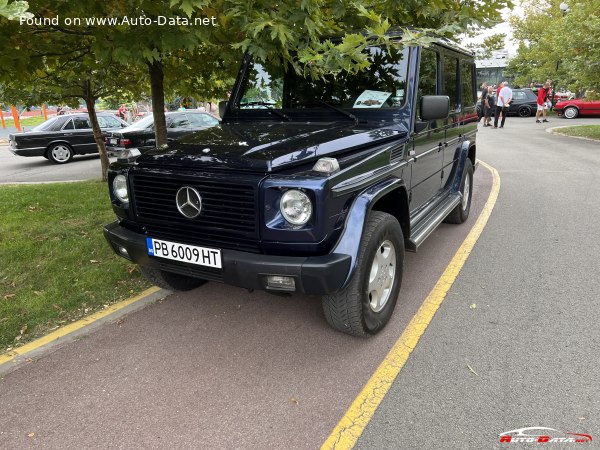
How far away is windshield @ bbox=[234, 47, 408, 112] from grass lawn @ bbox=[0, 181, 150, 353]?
2041mm

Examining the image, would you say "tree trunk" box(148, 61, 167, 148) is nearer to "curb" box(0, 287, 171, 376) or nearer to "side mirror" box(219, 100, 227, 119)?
"side mirror" box(219, 100, 227, 119)

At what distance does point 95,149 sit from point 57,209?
8.94 metres

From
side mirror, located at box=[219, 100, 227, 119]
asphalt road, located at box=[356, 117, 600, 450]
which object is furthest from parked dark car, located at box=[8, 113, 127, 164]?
asphalt road, located at box=[356, 117, 600, 450]

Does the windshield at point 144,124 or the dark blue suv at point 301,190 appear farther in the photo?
the windshield at point 144,124

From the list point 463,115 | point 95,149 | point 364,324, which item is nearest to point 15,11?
point 364,324

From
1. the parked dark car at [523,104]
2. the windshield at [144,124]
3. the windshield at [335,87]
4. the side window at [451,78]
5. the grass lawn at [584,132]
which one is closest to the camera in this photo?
the windshield at [335,87]

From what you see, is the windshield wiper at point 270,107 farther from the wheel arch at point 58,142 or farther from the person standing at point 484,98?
the person standing at point 484,98

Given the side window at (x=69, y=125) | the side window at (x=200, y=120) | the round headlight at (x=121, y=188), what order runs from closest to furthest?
the round headlight at (x=121, y=188) < the side window at (x=200, y=120) < the side window at (x=69, y=125)

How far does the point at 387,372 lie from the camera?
9.20 feet

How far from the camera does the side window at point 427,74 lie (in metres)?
3.76

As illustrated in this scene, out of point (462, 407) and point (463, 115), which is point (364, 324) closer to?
point (462, 407)

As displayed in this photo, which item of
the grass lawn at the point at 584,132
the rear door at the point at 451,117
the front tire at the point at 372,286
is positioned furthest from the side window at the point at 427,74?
the grass lawn at the point at 584,132

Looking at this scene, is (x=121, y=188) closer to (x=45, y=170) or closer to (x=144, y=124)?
(x=144, y=124)

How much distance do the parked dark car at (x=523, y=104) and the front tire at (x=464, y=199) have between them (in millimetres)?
23142
